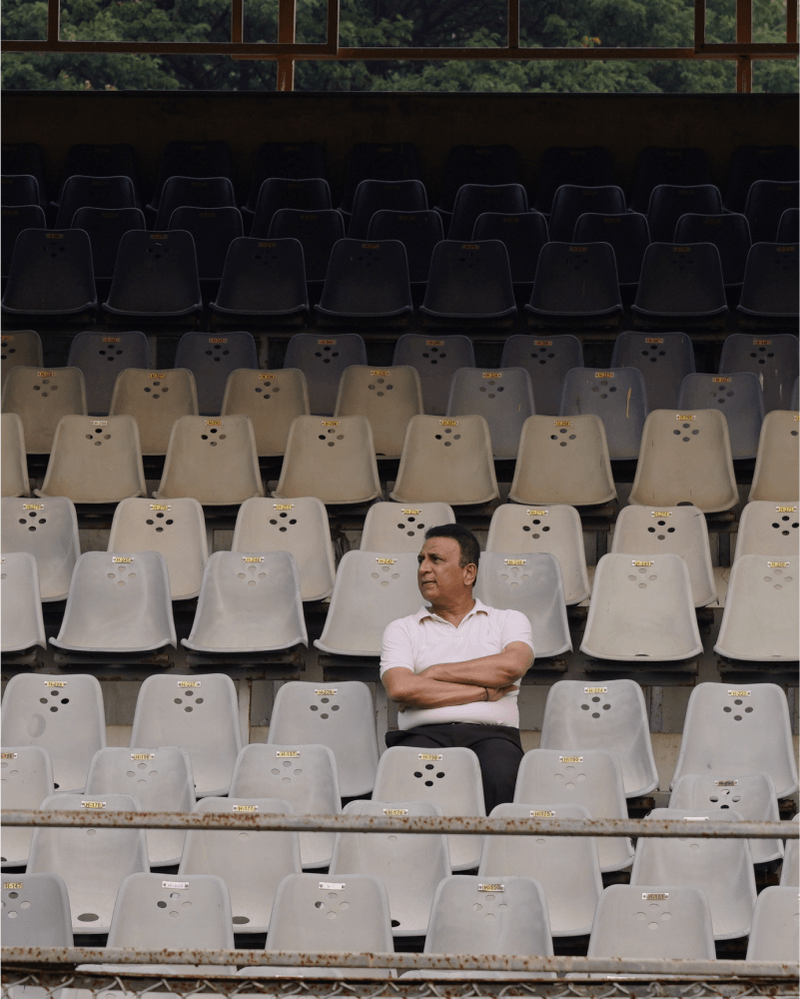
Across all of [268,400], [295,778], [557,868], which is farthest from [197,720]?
[268,400]

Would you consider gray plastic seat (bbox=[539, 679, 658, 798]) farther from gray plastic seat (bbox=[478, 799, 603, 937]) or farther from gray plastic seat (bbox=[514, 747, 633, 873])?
gray plastic seat (bbox=[478, 799, 603, 937])

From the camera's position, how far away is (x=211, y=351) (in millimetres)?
5875

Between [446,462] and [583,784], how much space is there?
176 cm

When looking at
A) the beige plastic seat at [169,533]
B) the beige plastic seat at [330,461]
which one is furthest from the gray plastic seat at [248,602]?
the beige plastic seat at [330,461]

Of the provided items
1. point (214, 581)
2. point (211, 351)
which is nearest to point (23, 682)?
point (214, 581)

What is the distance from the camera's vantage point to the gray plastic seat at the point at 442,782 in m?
3.47

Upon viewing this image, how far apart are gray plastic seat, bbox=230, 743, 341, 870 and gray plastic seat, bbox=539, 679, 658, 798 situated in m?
0.63

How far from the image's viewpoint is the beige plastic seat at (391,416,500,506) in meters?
5.00

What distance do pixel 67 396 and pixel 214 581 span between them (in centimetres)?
143

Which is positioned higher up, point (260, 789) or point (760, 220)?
point (760, 220)

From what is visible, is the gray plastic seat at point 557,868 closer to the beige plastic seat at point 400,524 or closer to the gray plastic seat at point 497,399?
the beige plastic seat at point 400,524

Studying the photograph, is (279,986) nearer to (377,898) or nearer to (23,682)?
(377,898)

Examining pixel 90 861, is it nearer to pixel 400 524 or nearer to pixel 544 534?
pixel 400 524

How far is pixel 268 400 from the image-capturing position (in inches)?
216
